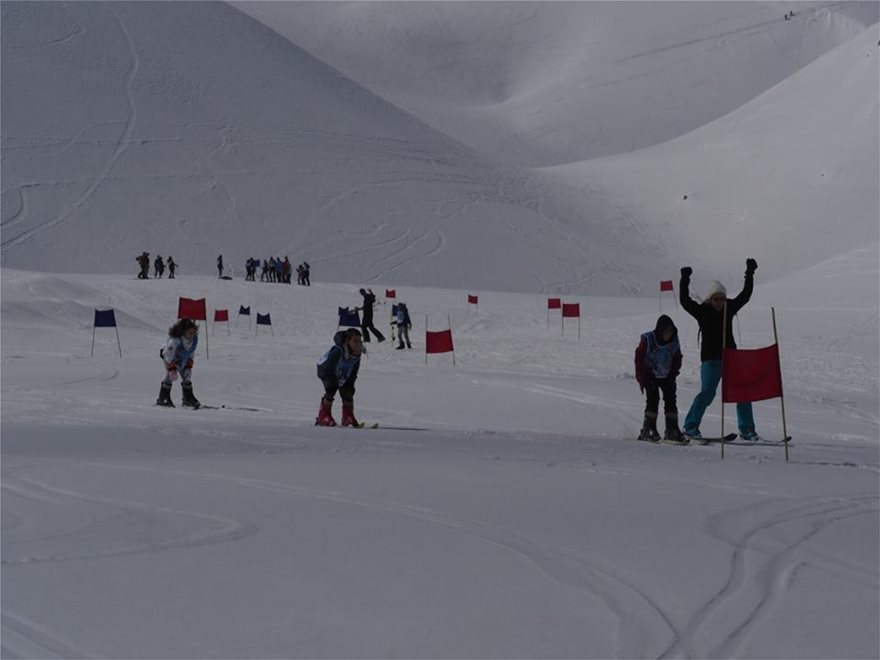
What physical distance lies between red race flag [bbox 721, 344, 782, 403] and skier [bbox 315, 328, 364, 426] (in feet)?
11.5

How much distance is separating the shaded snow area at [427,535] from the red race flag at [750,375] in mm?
534

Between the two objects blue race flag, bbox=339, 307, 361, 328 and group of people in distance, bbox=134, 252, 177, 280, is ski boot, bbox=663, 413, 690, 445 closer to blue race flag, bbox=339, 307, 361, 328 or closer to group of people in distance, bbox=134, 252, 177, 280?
blue race flag, bbox=339, 307, 361, 328

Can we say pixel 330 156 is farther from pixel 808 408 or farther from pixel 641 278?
pixel 808 408

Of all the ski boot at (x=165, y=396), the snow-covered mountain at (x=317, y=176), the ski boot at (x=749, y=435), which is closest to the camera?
the ski boot at (x=749, y=435)

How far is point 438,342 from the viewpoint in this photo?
67.4ft

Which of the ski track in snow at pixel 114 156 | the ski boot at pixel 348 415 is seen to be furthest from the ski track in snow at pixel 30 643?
the ski track in snow at pixel 114 156

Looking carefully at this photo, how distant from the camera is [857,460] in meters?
8.65

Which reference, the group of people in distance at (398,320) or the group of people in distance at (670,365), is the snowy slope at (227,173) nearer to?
the group of people in distance at (398,320)

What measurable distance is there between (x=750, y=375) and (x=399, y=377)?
9301mm

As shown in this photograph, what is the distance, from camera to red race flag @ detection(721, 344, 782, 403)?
9078mm

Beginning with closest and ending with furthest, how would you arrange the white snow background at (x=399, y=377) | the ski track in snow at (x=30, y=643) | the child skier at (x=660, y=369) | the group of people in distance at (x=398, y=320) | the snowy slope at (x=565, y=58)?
the ski track in snow at (x=30, y=643) → the white snow background at (x=399, y=377) → the child skier at (x=660, y=369) → the group of people in distance at (x=398, y=320) → the snowy slope at (x=565, y=58)

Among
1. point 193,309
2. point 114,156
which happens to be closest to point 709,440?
point 193,309

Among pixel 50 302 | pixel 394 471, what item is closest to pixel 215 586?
pixel 394 471

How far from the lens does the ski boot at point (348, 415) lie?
34.2 ft
